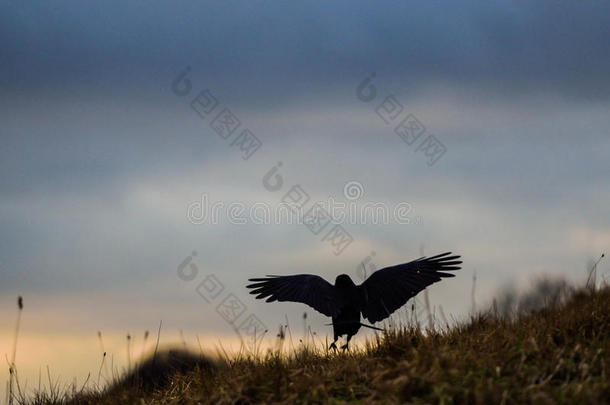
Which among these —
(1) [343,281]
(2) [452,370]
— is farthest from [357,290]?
(2) [452,370]

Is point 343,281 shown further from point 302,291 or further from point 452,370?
point 452,370

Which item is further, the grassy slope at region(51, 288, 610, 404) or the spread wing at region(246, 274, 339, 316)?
the spread wing at region(246, 274, 339, 316)

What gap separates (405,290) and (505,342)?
2.37m

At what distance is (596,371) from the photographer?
242 inches

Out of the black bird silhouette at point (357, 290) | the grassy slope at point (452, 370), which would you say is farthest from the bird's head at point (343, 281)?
the grassy slope at point (452, 370)

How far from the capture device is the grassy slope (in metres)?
5.74

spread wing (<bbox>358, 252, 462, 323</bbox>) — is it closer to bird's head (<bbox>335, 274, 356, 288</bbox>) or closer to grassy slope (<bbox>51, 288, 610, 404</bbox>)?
bird's head (<bbox>335, 274, 356, 288</bbox>)

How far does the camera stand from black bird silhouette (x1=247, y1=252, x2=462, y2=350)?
9.02 m

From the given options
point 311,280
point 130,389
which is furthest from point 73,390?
point 311,280

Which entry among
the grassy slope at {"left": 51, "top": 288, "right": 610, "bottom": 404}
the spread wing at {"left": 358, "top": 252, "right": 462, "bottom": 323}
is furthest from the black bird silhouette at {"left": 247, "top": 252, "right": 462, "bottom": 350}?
the grassy slope at {"left": 51, "top": 288, "right": 610, "bottom": 404}

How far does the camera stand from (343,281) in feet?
30.8

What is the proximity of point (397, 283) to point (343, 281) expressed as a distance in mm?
647

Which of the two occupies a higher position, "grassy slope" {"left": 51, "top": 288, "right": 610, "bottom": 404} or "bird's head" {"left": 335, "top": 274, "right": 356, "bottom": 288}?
"bird's head" {"left": 335, "top": 274, "right": 356, "bottom": 288}

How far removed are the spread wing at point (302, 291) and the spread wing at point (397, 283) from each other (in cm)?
43
